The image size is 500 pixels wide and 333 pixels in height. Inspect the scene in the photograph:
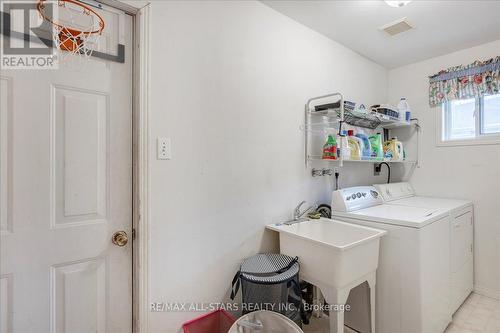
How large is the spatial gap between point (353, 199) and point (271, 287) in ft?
3.66

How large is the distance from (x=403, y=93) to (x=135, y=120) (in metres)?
3.07

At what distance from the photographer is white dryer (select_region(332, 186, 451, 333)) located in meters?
1.61

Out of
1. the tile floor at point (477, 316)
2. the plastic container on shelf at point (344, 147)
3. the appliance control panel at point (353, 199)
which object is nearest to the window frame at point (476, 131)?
the appliance control panel at point (353, 199)

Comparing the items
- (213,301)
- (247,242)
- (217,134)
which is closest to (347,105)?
(217,134)

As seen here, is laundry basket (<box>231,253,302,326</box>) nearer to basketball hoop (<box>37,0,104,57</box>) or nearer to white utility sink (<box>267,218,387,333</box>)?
white utility sink (<box>267,218,387,333</box>)

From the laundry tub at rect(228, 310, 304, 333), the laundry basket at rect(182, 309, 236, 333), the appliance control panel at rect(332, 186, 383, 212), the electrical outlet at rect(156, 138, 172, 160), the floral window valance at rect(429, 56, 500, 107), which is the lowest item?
the laundry basket at rect(182, 309, 236, 333)

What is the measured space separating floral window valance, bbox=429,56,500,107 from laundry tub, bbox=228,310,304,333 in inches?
110

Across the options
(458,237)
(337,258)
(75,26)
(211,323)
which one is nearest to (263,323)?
(211,323)

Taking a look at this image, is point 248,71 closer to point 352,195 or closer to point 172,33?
point 172,33

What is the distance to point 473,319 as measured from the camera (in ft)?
6.88

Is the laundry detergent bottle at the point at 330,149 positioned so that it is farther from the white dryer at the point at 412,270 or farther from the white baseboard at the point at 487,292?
the white baseboard at the point at 487,292

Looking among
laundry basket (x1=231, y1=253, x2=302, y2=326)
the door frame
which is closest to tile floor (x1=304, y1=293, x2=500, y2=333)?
laundry basket (x1=231, y1=253, x2=302, y2=326)

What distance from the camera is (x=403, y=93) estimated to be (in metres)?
3.03

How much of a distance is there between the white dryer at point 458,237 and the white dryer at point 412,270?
6.5 inches
